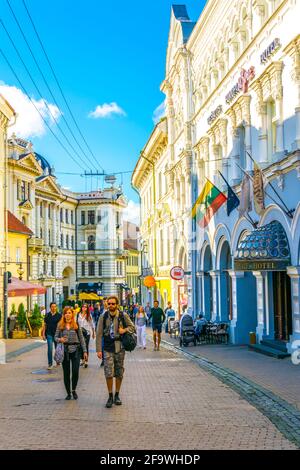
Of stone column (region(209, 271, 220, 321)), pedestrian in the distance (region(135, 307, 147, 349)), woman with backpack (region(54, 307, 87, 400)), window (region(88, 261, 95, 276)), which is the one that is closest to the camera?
woman with backpack (region(54, 307, 87, 400))

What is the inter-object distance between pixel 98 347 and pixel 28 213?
54.7m

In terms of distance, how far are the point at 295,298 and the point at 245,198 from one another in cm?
443

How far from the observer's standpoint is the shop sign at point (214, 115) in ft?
87.7

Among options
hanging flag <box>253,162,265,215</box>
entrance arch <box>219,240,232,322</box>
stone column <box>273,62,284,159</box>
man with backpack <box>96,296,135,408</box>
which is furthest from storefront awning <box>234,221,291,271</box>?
man with backpack <box>96,296,135,408</box>

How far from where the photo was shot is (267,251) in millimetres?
19141

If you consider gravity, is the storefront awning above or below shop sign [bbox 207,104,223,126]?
below

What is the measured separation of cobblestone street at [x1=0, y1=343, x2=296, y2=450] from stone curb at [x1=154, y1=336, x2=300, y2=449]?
0.17 m

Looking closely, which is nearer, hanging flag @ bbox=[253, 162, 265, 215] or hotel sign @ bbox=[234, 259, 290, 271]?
hotel sign @ bbox=[234, 259, 290, 271]

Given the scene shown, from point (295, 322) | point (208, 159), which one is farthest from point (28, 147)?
point (295, 322)

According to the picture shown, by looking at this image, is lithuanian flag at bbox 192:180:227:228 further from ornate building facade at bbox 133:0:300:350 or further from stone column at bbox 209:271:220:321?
stone column at bbox 209:271:220:321

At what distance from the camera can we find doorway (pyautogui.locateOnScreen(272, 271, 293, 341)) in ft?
66.6

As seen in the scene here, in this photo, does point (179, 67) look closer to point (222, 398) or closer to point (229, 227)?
point (229, 227)

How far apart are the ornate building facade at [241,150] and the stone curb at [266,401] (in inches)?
121


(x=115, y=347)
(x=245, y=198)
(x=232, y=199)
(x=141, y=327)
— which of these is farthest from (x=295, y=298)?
(x=115, y=347)
